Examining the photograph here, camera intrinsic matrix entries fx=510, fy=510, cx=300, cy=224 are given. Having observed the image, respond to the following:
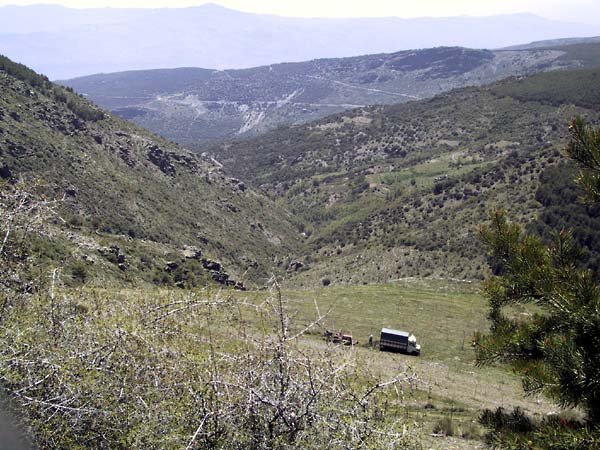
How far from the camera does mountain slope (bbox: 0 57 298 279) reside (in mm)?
33312

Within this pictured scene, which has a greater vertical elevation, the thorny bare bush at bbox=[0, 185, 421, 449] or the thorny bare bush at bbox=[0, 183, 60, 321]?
the thorny bare bush at bbox=[0, 183, 60, 321]

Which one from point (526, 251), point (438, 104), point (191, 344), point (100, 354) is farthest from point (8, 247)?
point (438, 104)

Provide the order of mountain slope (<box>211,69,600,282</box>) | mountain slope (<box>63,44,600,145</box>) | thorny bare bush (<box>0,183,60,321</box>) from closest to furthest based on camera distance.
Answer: thorny bare bush (<box>0,183,60,321</box>), mountain slope (<box>211,69,600,282</box>), mountain slope (<box>63,44,600,145</box>)

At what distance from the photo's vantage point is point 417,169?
6594cm

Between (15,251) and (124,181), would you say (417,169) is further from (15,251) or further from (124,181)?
(15,251)

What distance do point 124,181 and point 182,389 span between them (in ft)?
121

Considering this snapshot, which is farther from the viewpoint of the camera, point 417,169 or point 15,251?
point 417,169

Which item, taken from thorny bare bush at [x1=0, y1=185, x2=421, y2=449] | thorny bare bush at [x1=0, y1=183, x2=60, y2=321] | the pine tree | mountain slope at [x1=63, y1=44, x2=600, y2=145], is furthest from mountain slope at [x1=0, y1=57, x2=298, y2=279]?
mountain slope at [x1=63, y1=44, x2=600, y2=145]

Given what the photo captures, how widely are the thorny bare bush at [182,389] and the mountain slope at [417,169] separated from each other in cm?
2540

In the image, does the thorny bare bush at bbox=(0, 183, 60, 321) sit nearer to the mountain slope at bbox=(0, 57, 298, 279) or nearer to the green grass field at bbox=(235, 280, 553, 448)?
the green grass field at bbox=(235, 280, 553, 448)

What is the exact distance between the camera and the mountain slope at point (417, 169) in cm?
3584

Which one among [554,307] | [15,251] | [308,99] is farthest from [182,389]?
[308,99]

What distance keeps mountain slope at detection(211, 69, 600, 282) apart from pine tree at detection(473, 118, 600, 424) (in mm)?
24004

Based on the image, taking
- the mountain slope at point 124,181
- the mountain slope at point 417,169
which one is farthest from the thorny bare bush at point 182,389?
the mountain slope at point 417,169
